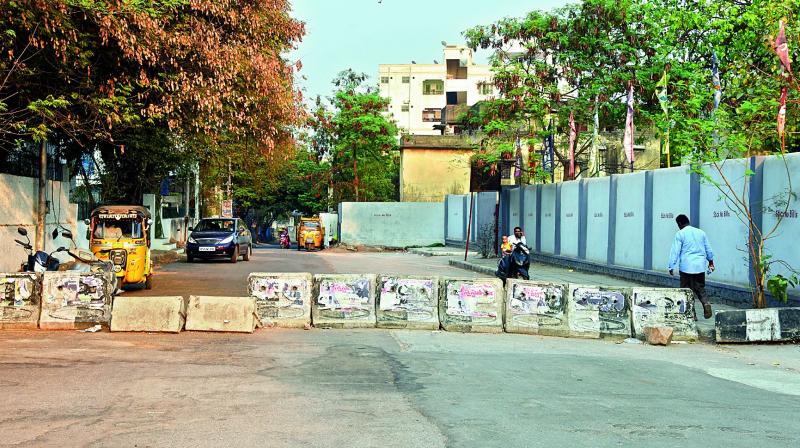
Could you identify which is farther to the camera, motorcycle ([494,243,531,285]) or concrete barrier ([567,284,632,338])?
motorcycle ([494,243,531,285])

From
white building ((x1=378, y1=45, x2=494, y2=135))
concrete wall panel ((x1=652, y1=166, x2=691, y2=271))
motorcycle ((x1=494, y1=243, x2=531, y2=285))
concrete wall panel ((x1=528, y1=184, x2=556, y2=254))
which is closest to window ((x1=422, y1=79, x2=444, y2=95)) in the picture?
white building ((x1=378, y1=45, x2=494, y2=135))

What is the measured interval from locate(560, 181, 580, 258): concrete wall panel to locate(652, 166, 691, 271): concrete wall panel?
6094 mm

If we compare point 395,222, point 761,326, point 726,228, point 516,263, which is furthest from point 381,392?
point 395,222

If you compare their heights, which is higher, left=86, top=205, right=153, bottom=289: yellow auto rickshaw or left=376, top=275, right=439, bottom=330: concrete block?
left=86, top=205, right=153, bottom=289: yellow auto rickshaw

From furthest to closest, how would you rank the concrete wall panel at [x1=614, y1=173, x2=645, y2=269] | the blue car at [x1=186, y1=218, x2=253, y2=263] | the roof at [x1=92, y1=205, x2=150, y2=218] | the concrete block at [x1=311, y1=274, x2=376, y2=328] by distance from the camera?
1. the blue car at [x1=186, y1=218, x2=253, y2=263]
2. the concrete wall panel at [x1=614, y1=173, x2=645, y2=269]
3. the roof at [x1=92, y1=205, x2=150, y2=218]
4. the concrete block at [x1=311, y1=274, x2=376, y2=328]

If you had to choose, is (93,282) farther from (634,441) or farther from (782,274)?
(782,274)

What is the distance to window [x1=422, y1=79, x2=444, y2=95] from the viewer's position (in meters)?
86.8

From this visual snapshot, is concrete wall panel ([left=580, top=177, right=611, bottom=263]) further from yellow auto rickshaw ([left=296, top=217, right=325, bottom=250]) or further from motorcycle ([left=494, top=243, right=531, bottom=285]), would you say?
yellow auto rickshaw ([left=296, top=217, right=325, bottom=250])

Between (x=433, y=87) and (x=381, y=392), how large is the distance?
80.8 metres

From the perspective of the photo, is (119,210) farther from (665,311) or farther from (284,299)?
(665,311)

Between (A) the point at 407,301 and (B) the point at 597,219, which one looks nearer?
(A) the point at 407,301

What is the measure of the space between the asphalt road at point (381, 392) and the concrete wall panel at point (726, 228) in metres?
4.26

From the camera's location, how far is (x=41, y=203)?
22.3m

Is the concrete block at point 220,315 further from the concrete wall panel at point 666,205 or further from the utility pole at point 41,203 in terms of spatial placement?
the utility pole at point 41,203
